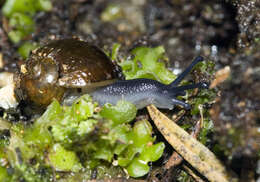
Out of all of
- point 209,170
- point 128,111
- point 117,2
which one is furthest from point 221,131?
point 117,2

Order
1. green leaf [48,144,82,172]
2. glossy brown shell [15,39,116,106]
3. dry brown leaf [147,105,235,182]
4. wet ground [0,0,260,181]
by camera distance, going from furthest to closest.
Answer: wet ground [0,0,260,181]
glossy brown shell [15,39,116,106]
green leaf [48,144,82,172]
dry brown leaf [147,105,235,182]

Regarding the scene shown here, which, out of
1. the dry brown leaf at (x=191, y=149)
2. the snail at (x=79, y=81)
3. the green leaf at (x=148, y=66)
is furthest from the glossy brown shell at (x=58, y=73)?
the dry brown leaf at (x=191, y=149)

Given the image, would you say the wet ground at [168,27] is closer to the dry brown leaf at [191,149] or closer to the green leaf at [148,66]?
the dry brown leaf at [191,149]

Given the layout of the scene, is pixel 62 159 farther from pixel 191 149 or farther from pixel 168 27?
pixel 168 27

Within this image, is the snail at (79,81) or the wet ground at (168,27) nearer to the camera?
the snail at (79,81)

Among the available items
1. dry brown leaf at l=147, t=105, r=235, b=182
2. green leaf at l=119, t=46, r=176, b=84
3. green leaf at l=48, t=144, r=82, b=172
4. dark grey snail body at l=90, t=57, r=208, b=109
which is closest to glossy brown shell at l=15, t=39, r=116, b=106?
dark grey snail body at l=90, t=57, r=208, b=109

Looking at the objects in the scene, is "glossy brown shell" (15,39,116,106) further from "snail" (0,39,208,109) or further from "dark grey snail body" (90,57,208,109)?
"dark grey snail body" (90,57,208,109)

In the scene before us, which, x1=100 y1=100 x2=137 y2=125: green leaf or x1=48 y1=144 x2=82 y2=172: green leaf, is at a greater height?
x1=100 y1=100 x2=137 y2=125: green leaf
